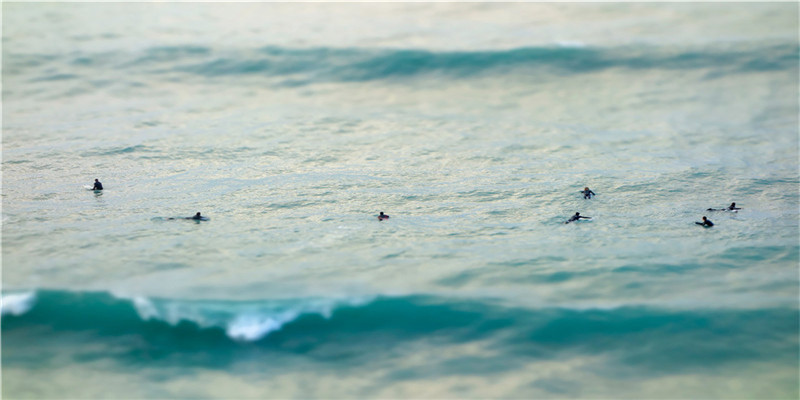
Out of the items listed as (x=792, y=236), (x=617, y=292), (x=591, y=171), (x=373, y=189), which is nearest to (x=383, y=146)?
(x=373, y=189)

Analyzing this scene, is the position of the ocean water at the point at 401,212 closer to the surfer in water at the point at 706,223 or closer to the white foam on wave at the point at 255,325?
the white foam on wave at the point at 255,325

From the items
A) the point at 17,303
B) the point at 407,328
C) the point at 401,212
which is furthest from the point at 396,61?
the point at 17,303

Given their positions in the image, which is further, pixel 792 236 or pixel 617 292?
pixel 792 236

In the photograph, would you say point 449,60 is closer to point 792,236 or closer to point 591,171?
point 591,171

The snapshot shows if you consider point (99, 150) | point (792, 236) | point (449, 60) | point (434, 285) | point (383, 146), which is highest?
point (449, 60)

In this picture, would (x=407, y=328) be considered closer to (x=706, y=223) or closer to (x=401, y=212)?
(x=401, y=212)

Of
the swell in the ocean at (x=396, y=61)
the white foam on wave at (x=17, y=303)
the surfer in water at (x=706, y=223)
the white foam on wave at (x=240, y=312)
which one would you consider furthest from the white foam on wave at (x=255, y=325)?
the swell in the ocean at (x=396, y=61)

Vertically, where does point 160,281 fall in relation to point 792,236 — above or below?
below

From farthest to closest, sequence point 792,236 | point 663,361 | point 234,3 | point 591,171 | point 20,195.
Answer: point 234,3
point 591,171
point 20,195
point 792,236
point 663,361
